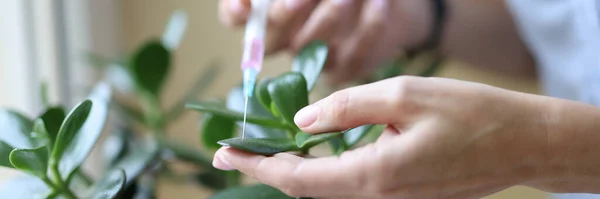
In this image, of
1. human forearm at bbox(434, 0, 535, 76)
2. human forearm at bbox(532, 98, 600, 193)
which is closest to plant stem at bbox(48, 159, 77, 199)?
human forearm at bbox(532, 98, 600, 193)

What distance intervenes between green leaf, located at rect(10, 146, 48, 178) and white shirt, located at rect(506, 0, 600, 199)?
1.68 feet

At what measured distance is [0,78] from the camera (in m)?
0.82

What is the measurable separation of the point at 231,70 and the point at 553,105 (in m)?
0.86

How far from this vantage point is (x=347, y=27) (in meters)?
0.77

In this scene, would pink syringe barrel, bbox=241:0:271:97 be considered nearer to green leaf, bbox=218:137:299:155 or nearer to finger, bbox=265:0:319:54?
green leaf, bbox=218:137:299:155

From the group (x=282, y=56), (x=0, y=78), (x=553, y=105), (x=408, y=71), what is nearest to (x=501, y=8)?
(x=408, y=71)

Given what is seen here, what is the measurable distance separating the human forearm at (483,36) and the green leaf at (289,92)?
1.80ft

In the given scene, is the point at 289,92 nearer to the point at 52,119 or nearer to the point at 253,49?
the point at 253,49

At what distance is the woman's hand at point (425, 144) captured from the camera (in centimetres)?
34

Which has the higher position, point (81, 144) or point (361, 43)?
point (361, 43)

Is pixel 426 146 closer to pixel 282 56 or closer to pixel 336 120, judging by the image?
pixel 336 120

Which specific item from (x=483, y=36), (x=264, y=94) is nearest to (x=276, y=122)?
(x=264, y=94)

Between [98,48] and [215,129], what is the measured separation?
Answer: 564 mm

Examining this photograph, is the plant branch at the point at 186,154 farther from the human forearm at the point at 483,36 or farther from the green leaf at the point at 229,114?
the human forearm at the point at 483,36
